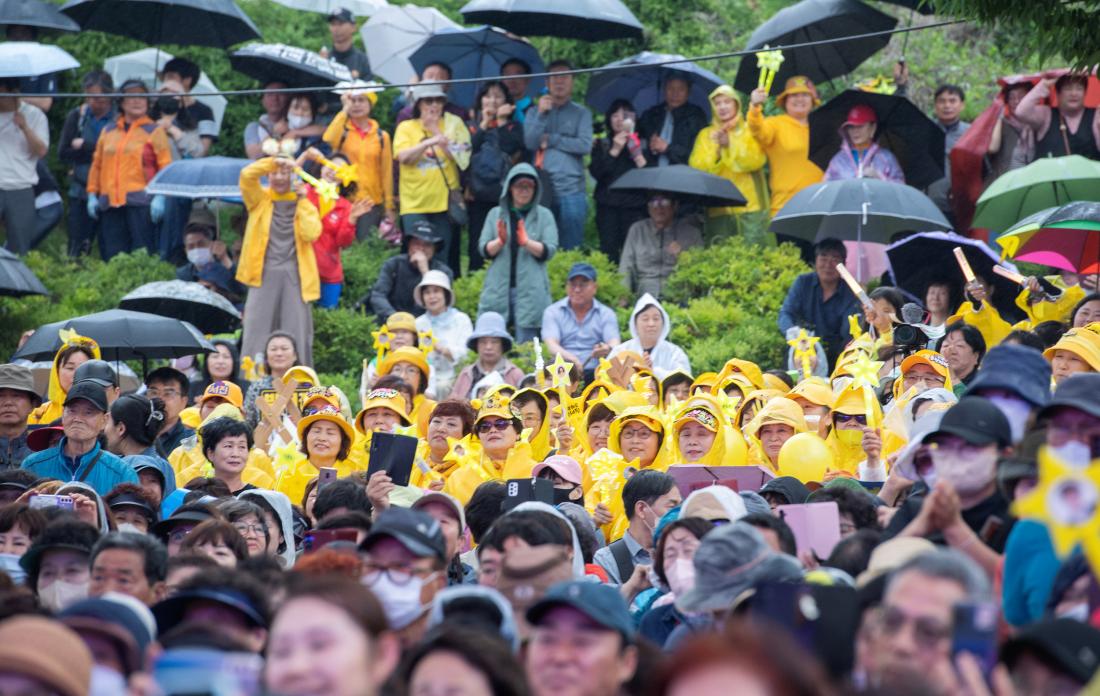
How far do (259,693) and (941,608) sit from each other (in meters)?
1.82

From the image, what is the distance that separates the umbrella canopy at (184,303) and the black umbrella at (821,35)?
17.9ft

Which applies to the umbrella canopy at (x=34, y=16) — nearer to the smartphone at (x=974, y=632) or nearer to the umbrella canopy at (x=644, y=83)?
the umbrella canopy at (x=644, y=83)

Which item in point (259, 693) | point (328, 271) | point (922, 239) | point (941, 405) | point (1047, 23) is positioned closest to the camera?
point (259, 693)

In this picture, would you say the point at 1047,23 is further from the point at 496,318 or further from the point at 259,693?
the point at 259,693

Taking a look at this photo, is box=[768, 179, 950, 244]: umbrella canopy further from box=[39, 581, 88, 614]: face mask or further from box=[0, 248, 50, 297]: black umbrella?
box=[39, 581, 88, 614]: face mask

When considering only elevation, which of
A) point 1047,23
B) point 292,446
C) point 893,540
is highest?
point 1047,23

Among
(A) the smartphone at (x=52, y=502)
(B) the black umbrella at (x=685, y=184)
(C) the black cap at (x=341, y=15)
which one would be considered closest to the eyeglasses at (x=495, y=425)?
(A) the smartphone at (x=52, y=502)

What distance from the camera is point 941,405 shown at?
9367 millimetres

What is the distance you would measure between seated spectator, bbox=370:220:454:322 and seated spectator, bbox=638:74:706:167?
224cm

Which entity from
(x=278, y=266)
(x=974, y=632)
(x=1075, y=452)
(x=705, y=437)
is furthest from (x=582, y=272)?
(x=974, y=632)

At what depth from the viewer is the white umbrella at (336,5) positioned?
18734mm

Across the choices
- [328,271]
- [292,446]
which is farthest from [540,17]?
[292,446]

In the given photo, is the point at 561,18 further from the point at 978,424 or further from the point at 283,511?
the point at 978,424

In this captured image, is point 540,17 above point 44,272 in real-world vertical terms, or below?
above
